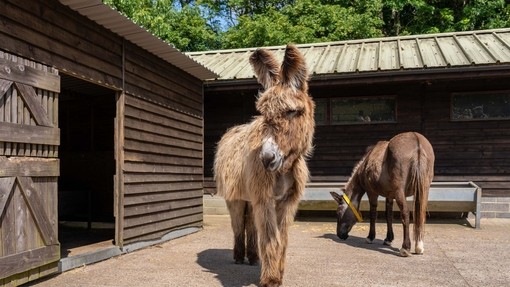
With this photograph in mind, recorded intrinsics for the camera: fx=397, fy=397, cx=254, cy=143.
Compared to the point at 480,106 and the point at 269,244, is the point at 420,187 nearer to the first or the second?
the point at 269,244

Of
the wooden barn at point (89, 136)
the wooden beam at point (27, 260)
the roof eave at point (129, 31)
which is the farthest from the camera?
the roof eave at point (129, 31)

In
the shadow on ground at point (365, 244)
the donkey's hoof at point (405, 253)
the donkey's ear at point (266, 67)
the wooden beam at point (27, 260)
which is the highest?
the donkey's ear at point (266, 67)

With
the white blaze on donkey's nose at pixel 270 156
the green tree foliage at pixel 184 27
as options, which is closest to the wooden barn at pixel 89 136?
the white blaze on donkey's nose at pixel 270 156

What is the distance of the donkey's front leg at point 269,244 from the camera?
159 inches

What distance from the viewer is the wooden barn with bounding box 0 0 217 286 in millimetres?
4504

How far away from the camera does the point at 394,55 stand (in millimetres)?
11164

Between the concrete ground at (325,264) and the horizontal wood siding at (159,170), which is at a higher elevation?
the horizontal wood siding at (159,170)

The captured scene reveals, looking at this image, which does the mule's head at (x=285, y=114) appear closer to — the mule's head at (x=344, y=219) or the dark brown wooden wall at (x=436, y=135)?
the mule's head at (x=344, y=219)

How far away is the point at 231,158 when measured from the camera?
206 inches

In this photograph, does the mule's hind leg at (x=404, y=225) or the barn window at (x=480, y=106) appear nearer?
the mule's hind leg at (x=404, y=225)

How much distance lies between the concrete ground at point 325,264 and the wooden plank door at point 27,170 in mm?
508

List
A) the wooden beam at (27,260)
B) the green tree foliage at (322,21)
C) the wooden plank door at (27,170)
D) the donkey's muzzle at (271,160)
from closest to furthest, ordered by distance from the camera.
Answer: the donkey's muzzle at (271,160) → the wooden beam at (27,260) → the wooden plank door at (27,170) → the green tree foliage at (322,21)

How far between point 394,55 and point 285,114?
27.8 ft

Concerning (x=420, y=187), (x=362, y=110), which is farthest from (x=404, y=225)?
(x=362, y=110)
